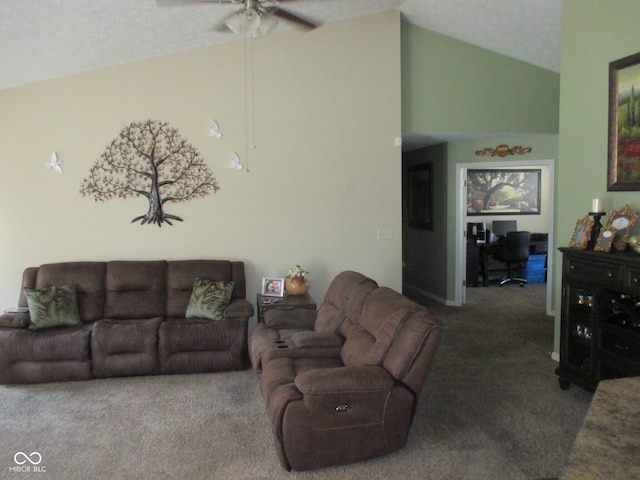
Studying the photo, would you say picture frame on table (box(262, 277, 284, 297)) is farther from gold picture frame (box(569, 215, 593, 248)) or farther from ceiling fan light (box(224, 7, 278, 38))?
gold picture frame (box(569, 215, 593, 248))

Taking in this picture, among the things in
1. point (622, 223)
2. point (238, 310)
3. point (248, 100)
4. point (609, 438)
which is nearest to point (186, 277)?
point (238, 310)

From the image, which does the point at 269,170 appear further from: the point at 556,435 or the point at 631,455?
the point at 631,455

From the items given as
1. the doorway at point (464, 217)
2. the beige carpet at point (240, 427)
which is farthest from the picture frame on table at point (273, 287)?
the doorway at point (464, 217)

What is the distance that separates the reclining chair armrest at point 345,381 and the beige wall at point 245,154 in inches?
98.3

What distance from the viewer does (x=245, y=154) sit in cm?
488

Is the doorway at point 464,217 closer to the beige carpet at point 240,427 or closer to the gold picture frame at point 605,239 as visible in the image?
the beige carpet at point 240,427

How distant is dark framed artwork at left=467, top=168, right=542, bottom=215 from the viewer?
8320mm

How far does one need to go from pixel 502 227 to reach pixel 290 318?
5.40 metres

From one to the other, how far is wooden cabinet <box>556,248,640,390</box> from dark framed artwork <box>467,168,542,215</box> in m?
4.84

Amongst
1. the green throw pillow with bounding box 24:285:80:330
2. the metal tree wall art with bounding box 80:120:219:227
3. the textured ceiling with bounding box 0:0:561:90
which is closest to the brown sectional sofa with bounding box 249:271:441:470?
the green throw pillow with bounding box 24:285:80:330

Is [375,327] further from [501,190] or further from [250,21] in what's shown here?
[501,190]

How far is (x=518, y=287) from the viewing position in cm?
794

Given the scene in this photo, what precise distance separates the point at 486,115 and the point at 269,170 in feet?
8.46

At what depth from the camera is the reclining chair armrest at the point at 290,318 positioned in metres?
4.01
